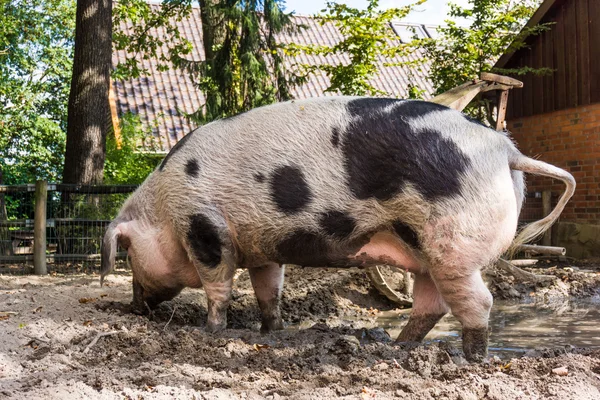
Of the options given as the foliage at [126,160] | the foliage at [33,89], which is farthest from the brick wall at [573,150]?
the foliage at [33,89]

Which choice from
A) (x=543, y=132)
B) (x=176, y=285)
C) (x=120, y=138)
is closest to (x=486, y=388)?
(x=176, y=285)

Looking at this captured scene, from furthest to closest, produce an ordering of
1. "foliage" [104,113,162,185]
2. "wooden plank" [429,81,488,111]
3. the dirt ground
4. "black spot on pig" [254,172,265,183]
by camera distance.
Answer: "foliage" [104,113,162,185] < "wooden plank" [429,81,488,111] < "black spot on pig" [254,172,265,183] < the dirt ground

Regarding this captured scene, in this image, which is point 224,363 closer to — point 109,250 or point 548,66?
point 109,250

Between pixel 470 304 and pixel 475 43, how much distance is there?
1075cm

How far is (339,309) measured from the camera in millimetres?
7746

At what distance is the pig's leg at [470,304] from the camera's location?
4.39 metres

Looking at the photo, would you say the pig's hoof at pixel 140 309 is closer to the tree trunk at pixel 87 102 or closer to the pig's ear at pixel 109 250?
the pig's ear at pixel 109 250

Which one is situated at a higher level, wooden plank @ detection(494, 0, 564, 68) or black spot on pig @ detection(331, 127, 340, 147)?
wooden plank @ detection(494, 0, 564, 68)

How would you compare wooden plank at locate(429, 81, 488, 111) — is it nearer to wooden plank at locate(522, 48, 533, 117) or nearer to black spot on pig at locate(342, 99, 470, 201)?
black spot on pig at locate(342, 99, 470, 201)

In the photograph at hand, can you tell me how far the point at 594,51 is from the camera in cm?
1289

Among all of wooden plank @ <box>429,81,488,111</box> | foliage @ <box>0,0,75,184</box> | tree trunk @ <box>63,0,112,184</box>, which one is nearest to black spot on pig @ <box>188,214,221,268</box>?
wooden plank @ <box>429,81,488,111</box>

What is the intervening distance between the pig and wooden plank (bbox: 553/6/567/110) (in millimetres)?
9433

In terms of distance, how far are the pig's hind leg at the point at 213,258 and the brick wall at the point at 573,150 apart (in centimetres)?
Answer: 930

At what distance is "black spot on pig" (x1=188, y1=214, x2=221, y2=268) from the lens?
5.13 metres
